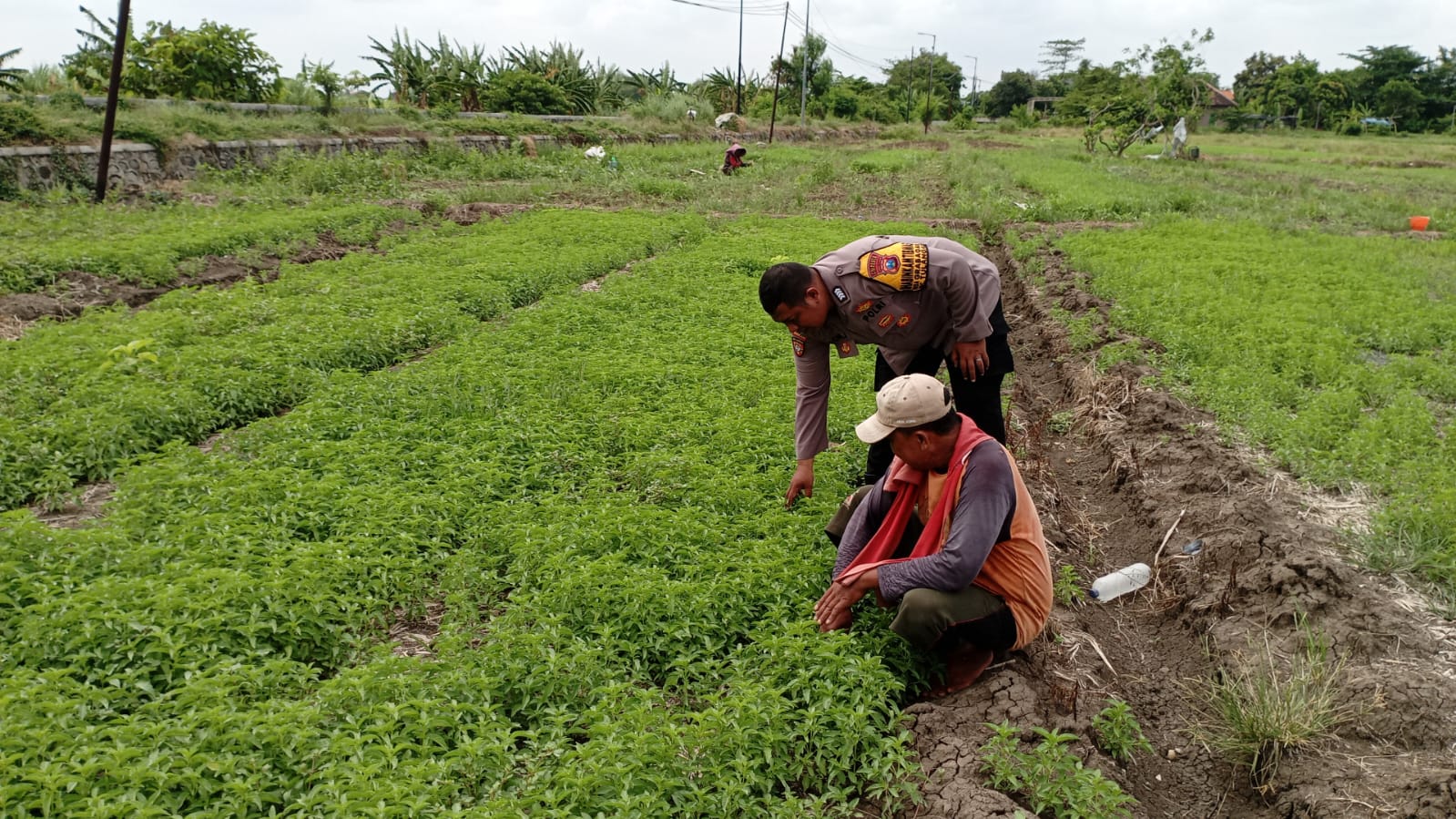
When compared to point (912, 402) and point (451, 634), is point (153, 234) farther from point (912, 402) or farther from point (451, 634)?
point (912, 402)

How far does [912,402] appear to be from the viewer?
3.87 m

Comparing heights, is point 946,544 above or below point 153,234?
below

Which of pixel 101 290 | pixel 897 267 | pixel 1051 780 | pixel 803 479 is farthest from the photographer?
pixel 101 290

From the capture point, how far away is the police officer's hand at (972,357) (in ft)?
16.2

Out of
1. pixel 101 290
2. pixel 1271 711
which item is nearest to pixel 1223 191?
pixel 1271 711

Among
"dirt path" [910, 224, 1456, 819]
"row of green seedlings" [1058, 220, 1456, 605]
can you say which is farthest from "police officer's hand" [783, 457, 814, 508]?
"row of green seedlings" [1058, 220, 1456, 605]

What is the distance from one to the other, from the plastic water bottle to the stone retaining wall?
17.8 m

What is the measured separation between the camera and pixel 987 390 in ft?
17.1

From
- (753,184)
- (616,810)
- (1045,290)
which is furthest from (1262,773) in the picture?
(753,184)

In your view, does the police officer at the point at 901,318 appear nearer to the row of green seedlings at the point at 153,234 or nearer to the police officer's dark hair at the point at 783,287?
the police officer's dark hair at the point at 783,287

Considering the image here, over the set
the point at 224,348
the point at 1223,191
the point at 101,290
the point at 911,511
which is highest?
the point at 1223,191

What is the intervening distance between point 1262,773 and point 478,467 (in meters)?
4.83

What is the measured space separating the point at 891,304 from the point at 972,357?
566mm

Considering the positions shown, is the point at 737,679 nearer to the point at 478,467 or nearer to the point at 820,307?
the point at 820,307
